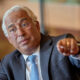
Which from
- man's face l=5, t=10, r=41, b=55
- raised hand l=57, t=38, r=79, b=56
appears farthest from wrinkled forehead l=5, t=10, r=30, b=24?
raised hand l=57, t=38, r=79, b=56

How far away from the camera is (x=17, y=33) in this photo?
1173 millimetres

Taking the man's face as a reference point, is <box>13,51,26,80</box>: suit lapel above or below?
below

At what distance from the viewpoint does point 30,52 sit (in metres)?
1.22

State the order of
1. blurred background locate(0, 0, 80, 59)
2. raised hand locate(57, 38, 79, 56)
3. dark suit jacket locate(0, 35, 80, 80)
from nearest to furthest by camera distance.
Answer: raised hand locate(57, 38, 79, 56) < dark suit jacket locate(0, 35, 80, 80) < blurred background locate(0, 0, 80, 59)

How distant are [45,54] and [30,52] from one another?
9 cm

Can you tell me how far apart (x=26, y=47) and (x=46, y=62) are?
0.45ft

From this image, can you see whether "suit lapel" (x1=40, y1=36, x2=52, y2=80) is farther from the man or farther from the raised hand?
the raised hand

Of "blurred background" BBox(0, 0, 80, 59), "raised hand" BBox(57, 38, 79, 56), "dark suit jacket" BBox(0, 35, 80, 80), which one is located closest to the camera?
"raised hand" BBox(57, 38, 79, 56)

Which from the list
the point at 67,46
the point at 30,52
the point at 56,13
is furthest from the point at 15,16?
the point at 56,13

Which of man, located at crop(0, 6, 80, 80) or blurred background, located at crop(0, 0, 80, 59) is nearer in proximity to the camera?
man, located at crop(0, 6, 80, 80)

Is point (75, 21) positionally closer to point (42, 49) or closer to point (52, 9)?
point (52, 9)

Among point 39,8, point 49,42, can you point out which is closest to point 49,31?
point 39,8

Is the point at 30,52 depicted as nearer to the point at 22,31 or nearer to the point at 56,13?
the point at 22,31

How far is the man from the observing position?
3.78 feet
